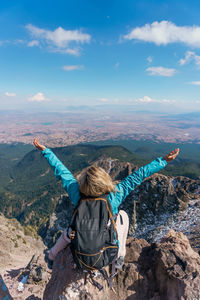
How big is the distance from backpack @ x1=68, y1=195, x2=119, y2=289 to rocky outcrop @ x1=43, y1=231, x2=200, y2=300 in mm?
1862

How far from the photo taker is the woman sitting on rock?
420 cm

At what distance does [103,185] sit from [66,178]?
1818mm

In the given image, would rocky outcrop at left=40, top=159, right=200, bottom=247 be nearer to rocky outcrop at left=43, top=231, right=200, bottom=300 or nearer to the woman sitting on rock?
rocky outcrop at left=43, top=231, right=200, bottom=300

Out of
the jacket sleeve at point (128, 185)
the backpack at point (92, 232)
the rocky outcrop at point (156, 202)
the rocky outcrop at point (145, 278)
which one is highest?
the jacket sleeve at point (128, 185)

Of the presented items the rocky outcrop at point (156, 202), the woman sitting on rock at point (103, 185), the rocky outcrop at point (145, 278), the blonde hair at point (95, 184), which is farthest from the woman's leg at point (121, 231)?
the rocky outcrop at point (156, 202)

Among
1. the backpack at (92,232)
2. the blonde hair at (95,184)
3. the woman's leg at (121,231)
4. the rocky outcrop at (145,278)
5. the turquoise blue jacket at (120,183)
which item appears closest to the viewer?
the backpack at (92,232)

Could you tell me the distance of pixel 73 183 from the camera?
5242mm

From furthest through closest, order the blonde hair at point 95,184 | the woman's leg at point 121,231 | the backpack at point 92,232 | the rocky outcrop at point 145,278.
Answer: the woman's leg at point 121,231, the rocky outcrop at point 145,278, the blonde hair at point 95,184, the backpack at point 92,232

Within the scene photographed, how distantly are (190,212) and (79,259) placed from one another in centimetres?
2555

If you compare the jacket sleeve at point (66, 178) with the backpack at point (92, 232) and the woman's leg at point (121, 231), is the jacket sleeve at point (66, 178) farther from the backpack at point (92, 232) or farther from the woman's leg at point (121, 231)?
the woman's leg at point (121, 231)

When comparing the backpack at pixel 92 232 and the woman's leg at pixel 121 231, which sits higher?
the backpack at pixel 92 232

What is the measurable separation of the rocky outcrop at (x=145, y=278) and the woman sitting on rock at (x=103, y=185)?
44.4 inches

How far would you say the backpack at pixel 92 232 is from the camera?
400 centimetres

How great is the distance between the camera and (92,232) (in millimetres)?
4020
